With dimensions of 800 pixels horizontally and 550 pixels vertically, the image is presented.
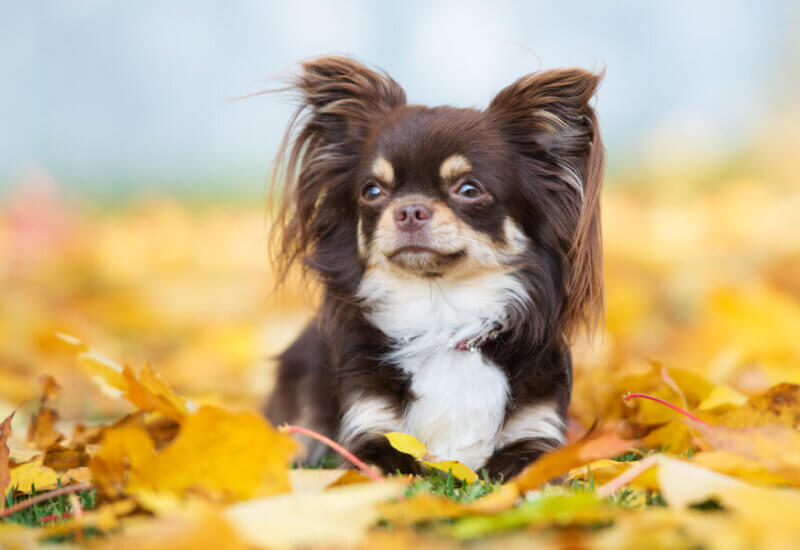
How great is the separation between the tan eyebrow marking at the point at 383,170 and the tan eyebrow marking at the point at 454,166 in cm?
14

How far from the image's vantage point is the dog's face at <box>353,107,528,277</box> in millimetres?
2070

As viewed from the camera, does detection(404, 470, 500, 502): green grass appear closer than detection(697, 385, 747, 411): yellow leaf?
Yes

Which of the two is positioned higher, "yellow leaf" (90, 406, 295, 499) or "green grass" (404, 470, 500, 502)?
"yellow leaf" (90, 406, 295, 499)

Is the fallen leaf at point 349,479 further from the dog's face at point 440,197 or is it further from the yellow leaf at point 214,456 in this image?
the dog's face at point 440,197

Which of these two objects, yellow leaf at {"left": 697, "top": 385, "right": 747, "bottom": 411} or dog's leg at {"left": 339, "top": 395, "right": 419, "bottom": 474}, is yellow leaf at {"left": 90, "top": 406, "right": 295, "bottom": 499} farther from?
yellow leaf at {"left": 697, "top": 385, "right": 747, "bottom": 411}

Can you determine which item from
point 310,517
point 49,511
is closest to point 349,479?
point 310,517

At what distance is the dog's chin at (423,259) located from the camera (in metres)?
2.10

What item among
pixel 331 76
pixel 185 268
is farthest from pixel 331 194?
pixel 185 268

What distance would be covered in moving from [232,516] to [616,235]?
411cm

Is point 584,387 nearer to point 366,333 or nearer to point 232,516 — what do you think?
point 366,333

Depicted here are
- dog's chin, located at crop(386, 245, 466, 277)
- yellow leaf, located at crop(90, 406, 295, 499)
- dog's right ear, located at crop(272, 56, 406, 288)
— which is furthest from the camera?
dog's right ear, located at crop(272, 56, 406, 288)

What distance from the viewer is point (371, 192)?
225 cm

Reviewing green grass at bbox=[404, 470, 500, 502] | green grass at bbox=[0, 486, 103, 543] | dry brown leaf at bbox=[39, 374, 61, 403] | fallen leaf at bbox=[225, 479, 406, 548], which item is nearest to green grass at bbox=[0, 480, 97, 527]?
green grass at bbox=[0, 486, 103, 543]

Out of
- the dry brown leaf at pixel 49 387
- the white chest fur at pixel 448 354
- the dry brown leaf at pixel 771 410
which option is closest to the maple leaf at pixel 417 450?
the white chest fur at pixel 448 354
